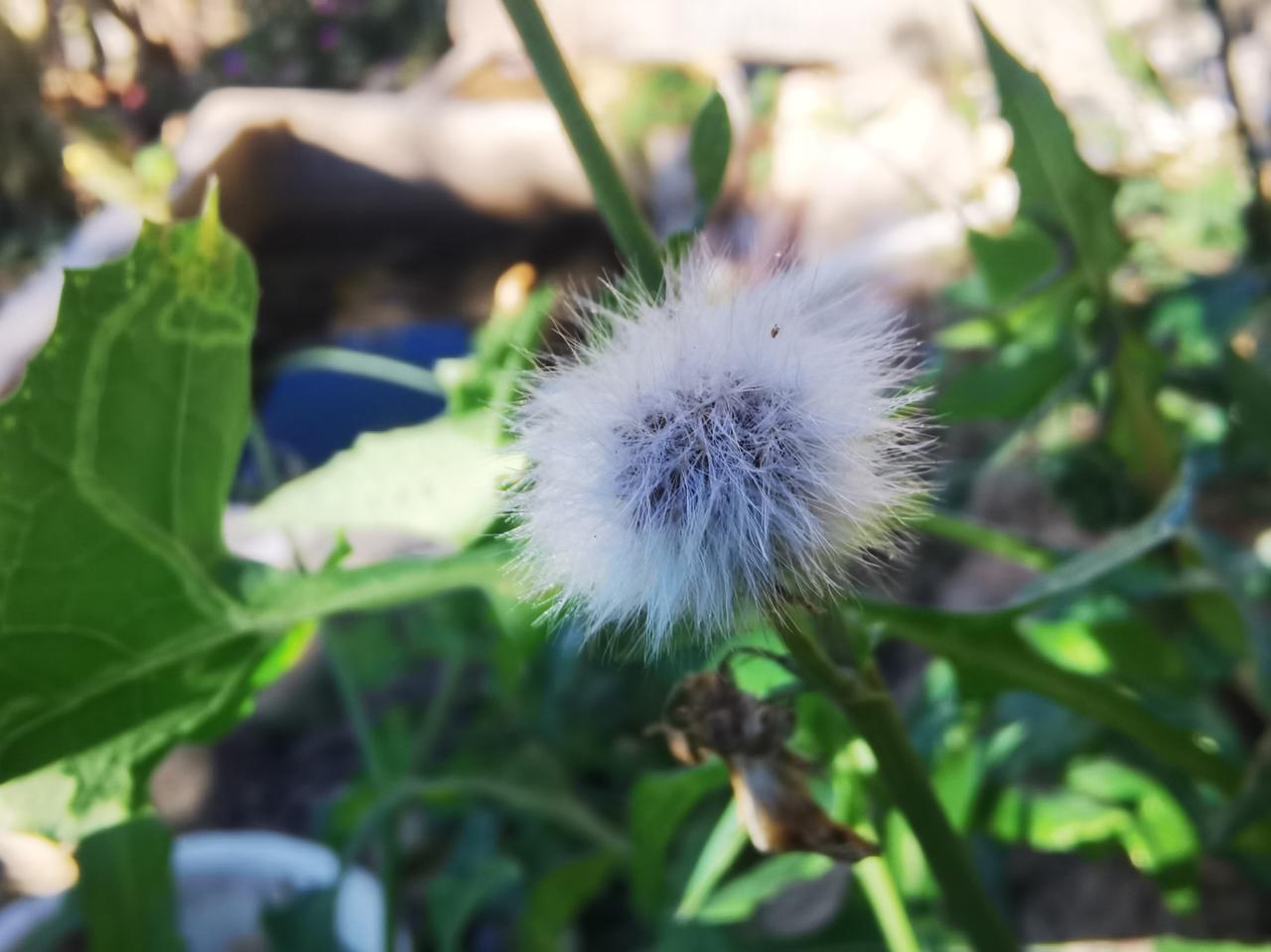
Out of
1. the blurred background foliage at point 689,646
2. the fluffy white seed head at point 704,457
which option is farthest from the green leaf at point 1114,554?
the fluffy white seed head at point 704,457

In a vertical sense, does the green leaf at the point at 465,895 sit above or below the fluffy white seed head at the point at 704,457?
below

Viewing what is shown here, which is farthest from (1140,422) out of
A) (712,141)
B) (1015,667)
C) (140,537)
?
(140,537)

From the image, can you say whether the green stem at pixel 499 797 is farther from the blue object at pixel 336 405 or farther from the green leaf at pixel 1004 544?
the blue object at pixel 336 405

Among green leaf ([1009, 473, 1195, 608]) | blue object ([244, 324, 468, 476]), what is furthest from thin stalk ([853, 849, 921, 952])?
blue object ([244, 324, 468, 476])

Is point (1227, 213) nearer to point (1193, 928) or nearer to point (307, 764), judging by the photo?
point (1193, 928)

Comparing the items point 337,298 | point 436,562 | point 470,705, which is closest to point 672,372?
point 436,562

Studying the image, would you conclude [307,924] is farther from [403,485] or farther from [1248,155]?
[1248,155]

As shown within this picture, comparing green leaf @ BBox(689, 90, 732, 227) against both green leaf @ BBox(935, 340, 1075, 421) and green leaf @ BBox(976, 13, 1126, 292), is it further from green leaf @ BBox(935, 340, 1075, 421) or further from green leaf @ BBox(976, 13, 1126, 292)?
green leaf @ BBox(935, 340, 1075, 421)

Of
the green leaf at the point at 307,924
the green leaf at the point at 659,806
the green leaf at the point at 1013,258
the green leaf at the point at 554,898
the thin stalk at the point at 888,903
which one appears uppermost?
the green leaf at the point at 1013,258
